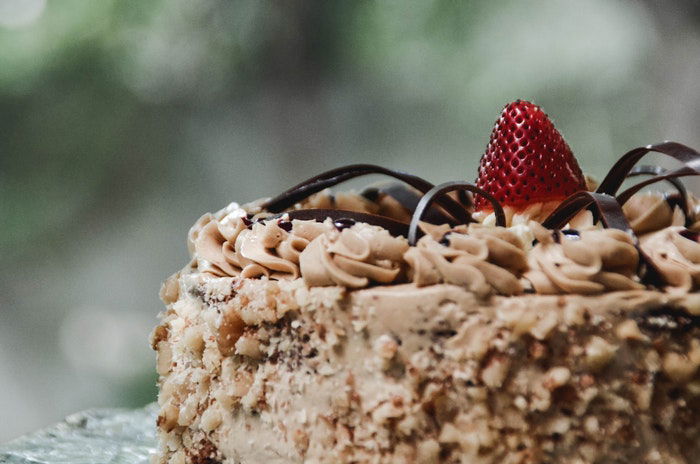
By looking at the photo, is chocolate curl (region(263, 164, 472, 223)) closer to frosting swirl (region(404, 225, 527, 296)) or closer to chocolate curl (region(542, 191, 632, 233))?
chocolate curl (region(542, 191, 632, 233))

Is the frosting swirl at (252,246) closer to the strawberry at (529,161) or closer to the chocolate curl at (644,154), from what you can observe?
the strawberry at (529,161)

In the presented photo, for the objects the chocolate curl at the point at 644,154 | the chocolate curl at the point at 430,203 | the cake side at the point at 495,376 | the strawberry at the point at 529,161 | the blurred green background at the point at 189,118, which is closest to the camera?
the cake side at the point at 495,376

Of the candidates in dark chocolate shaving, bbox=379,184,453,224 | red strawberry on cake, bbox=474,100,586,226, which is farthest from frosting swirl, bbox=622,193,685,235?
dark chocolate shaving, bbox=379,184,453,224

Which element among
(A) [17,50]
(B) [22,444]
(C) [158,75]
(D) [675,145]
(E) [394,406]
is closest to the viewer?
(E) [394,406]

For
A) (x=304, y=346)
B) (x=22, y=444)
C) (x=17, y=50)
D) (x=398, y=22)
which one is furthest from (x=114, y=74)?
(x=304, y=346)

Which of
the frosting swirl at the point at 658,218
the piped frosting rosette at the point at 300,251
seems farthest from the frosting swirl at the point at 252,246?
the frosting swirl at the point at 658,218

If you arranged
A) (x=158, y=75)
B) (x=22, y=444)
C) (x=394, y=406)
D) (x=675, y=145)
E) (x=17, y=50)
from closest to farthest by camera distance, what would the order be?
(x=394, y=406), (x=675, y=145), (x=22, y=444), (x=17, y=50), (x=158, y=75)

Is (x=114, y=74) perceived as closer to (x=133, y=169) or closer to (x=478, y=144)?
(x=133, y=169)
